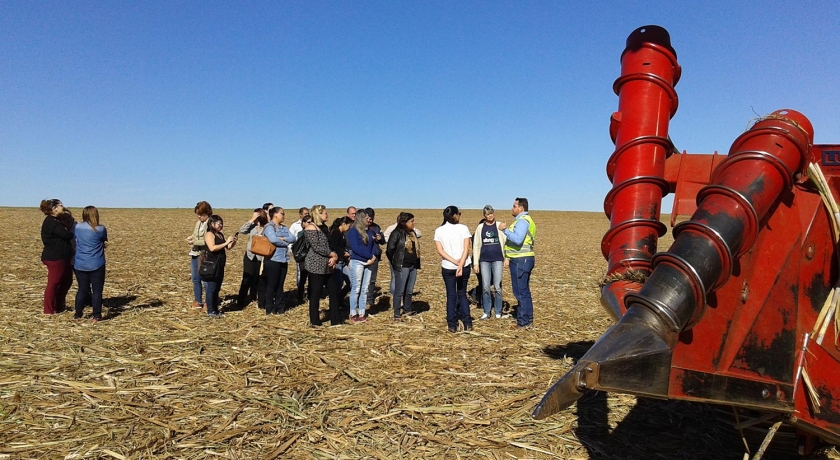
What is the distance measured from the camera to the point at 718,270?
233 cm

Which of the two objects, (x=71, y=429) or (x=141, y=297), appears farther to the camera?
(x=141, y=297)

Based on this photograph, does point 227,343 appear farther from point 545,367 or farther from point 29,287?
point 29,287

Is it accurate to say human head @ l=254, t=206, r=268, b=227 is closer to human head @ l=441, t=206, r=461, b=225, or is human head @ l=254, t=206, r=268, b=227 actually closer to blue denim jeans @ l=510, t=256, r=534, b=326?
human head @ l=441, t=206, r=461, b=225

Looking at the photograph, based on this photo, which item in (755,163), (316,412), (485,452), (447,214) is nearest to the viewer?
(755,163)

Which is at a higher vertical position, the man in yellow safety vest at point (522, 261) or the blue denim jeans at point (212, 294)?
the man in yellow safety vest at point (522, 261)

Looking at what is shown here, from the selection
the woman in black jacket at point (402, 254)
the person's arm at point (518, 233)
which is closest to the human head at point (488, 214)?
the person's arm at point (518, 233)

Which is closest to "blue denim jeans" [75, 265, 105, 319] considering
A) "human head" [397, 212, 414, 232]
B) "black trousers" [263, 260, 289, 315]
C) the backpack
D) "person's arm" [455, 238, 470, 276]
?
"black trousers" [263, 260, 289, 315]

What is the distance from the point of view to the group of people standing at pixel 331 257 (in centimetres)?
974

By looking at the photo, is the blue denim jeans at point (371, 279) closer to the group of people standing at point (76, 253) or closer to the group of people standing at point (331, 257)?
the group of people standing at point (331, 257)

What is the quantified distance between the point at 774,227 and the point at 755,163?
0.57 meters

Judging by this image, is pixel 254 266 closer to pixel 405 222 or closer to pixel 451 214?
pixel 405 222

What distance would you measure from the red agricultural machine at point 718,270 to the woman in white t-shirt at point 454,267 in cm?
622

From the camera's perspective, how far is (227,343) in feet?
27.8

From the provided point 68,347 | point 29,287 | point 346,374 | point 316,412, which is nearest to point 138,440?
point 316,412
